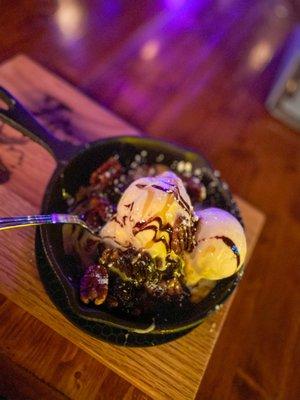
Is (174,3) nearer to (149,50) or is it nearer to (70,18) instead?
(149,50)

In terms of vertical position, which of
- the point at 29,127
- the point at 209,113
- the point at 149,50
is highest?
the point at 29,127

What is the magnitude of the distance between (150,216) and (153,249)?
2.6 inches

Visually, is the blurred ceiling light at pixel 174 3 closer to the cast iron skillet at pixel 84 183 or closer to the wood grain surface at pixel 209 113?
the wood grain surface at pixel 209 113

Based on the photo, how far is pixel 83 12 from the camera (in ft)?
4.94

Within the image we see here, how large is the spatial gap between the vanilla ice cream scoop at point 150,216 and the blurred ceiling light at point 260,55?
118 centimetres

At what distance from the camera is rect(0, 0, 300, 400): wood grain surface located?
894mm

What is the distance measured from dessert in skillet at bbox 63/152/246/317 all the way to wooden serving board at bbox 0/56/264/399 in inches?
3.9

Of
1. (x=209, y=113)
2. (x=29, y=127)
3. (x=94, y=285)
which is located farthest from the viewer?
(x=209, y=113)

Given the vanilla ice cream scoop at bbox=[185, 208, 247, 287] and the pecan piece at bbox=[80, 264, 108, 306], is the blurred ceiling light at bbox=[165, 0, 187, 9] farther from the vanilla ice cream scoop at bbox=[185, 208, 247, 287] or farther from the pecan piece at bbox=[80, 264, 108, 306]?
the pecan piece at bbox=[80, 264, 108, 306]

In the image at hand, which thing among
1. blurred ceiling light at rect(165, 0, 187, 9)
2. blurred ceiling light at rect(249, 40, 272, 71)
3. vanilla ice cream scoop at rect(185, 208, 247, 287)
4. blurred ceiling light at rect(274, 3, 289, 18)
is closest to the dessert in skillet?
vanilla ice cream scoop at rect(185, 208, 247, 287)

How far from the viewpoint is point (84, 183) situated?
2.91 feet

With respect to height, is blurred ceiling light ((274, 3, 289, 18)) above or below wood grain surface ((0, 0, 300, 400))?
above

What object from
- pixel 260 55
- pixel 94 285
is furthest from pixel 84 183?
pixel 260 55

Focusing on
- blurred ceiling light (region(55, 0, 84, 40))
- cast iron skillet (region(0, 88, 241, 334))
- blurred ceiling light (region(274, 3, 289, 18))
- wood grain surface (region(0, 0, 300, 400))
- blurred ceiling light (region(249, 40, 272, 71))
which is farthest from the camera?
blurred ceiling light (region(274, 3, 289, 18))
